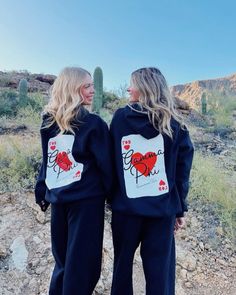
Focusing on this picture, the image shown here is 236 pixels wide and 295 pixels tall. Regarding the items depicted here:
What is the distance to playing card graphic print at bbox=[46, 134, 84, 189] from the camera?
220 centimetres

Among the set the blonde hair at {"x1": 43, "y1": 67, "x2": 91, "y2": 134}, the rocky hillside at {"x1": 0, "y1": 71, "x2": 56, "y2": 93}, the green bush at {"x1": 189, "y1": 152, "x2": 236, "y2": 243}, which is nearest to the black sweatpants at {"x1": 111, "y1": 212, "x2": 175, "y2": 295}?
the blonde hair at {"x1": 43, "y1": 67, "x2": 91, "y2": 134}

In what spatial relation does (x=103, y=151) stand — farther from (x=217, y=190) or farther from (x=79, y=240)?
(x=217, y=190)

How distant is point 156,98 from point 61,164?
0.70 metres

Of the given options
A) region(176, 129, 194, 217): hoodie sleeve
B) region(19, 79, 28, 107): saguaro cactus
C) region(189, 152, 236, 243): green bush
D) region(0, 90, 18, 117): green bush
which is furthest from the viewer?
region(19, 79, 28, 107): saguaro cactus

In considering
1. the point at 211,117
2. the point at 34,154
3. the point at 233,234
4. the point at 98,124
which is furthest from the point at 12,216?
the point at 211,117

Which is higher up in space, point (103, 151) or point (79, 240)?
point (103, 151)

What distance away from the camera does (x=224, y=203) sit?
406 cm

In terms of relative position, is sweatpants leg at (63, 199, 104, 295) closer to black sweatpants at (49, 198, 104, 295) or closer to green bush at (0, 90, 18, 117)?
black sweatpants at (49, 198, 104, 295)

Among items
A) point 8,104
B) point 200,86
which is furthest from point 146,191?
point 200,86

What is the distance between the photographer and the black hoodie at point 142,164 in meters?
2.14

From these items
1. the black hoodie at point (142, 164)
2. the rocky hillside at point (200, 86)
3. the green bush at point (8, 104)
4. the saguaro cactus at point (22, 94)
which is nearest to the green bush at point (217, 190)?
the black hoodie at point (142, 164)

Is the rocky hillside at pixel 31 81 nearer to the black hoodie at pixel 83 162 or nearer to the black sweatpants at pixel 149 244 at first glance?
the black hoodie at pixel 83 162

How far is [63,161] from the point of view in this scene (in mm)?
2240

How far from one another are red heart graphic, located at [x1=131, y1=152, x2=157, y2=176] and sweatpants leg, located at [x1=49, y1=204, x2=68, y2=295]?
1.70 ft
